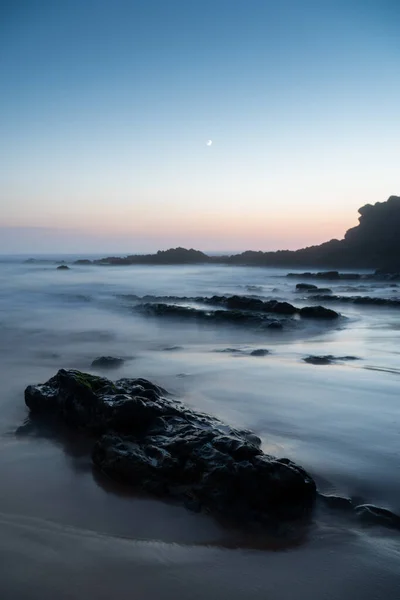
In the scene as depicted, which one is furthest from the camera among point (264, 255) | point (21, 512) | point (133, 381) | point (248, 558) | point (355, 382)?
point (264, 255)

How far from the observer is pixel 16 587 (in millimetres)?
2330

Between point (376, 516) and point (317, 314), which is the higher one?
point (317, 314)

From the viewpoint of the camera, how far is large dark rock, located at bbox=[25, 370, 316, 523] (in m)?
3.08

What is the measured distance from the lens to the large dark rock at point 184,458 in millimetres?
3082

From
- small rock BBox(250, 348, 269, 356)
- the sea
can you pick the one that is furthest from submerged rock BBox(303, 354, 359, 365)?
small rock BBox(250, 348, 269, 356)

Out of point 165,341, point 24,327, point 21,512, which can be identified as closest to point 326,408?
point 21,512

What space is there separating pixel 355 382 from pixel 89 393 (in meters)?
4.05

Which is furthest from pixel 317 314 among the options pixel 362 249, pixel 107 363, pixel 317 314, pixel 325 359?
pixel 362 249

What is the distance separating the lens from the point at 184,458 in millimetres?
3486

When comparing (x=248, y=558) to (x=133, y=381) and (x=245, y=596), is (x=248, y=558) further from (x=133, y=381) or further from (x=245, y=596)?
(x=133, y=381)

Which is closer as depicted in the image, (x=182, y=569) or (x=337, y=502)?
(x=182, y=569)

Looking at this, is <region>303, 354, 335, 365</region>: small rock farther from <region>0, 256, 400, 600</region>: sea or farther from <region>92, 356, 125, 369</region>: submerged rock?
<region>92, 356, 125, 369</region>: submerged rock

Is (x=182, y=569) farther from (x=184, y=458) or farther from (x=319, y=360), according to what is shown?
(x=319, y=360)

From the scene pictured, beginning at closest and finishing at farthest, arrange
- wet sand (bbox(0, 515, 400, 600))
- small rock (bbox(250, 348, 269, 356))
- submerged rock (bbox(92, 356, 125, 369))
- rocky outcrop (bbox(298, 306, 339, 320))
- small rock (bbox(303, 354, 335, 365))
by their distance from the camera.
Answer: wet sand (bbox(0, 515, 400, 600)), submerged rock (bbox(92, 356, 125, 369)), small rock (bbox(303, 354, 335, 365)), small rock (bbox(250, 348, 269, 356)), rocky outcrop (bbox(298, 306, 339, 320))
